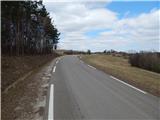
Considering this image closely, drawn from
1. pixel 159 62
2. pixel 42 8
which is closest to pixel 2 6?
pixel 159 62

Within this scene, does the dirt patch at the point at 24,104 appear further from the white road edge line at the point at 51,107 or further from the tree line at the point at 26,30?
the tree line at the point at 26,30

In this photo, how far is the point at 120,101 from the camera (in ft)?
36.6

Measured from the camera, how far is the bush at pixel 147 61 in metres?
40.0

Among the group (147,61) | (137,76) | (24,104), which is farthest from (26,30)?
(24,104)

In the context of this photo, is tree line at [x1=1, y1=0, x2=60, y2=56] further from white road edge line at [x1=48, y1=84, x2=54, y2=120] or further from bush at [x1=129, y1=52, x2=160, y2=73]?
white road edge line at [x1=48, y1=84, x2=54, y2=120]

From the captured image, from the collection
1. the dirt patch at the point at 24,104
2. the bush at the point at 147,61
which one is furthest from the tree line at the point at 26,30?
the dirt patch at the point at 24,104

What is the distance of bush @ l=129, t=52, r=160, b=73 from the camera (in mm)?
39950

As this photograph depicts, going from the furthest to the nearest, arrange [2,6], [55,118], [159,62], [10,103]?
[159,62], [2,6], [10,103], [55,118]

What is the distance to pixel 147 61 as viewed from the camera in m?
42.3

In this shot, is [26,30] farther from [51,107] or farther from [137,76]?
[51,107]

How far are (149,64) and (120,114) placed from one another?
33.7 m

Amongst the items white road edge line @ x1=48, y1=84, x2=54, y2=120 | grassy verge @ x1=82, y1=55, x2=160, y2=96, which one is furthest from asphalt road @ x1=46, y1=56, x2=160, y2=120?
grassy verge @ x1=82, y1=55, x2=160, y2=96

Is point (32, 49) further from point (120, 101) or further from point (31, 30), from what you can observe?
point (120, 101)

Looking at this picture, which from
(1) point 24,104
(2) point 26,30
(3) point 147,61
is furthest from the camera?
(2) point 26,30
